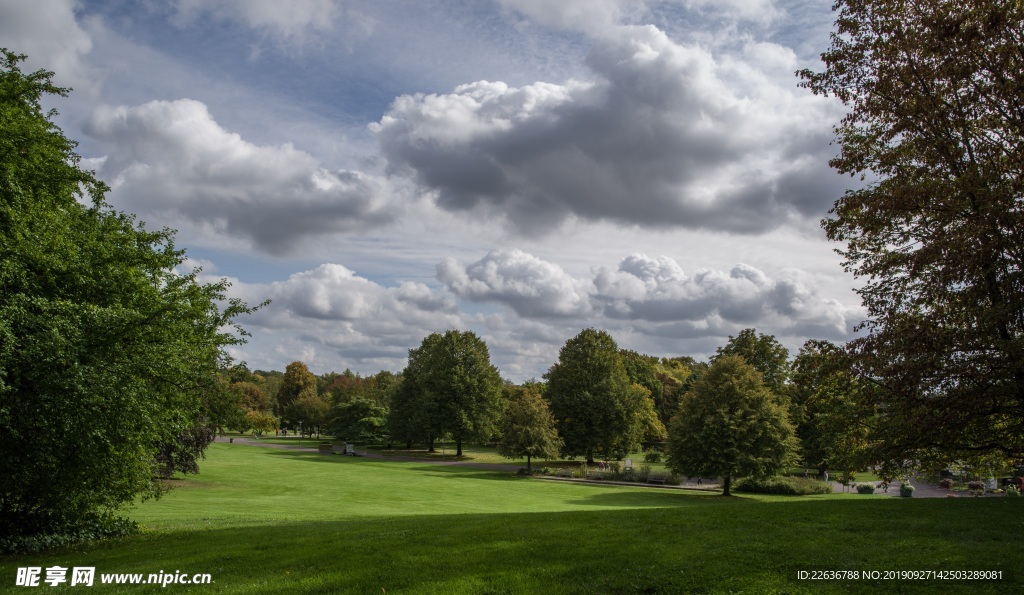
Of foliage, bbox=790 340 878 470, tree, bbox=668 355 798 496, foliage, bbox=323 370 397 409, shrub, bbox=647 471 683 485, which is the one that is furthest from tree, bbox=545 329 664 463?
foliage, bbox=790 340 878 470

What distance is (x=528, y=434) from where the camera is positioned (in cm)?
5112

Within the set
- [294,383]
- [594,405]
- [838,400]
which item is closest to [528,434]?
[594,405]

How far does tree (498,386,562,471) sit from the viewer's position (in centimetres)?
5109

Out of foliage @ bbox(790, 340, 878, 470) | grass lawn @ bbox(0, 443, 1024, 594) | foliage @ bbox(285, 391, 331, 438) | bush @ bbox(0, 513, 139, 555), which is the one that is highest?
foliage @ bbox(790, 340, 878, 470)

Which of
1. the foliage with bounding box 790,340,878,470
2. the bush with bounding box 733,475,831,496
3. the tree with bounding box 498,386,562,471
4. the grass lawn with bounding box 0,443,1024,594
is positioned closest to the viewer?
the grass lawn with bounding box 0,443,1024,594

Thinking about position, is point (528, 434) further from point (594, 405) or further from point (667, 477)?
point (667, 477)

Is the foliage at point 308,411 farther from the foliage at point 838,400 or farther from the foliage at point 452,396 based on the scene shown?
the foliage at point 838,400

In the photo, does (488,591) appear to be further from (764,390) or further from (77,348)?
(764,390)

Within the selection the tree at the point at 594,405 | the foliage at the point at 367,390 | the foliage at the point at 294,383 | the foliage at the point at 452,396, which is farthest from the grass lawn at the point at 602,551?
the foliage at the point at 294,383

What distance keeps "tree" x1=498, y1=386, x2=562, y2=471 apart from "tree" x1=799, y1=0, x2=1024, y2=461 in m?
38.5

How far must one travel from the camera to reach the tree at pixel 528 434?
51094mm

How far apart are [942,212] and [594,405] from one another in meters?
48.3

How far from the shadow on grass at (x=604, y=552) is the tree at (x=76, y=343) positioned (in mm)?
1909

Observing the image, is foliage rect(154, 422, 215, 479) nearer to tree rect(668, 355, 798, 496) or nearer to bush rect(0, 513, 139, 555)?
bush rect(0, 513, 139, 555)
